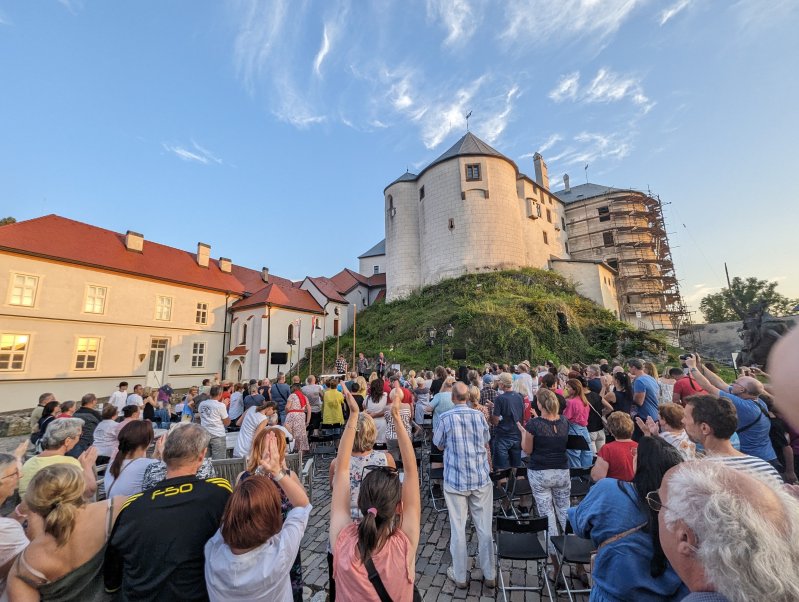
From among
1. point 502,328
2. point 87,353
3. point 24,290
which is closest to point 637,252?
point 502,328

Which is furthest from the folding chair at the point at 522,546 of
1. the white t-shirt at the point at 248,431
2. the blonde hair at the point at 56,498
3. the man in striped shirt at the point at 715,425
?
the white t-shirt at the point at 248,431

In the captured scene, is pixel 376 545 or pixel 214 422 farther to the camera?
pixel 214 422

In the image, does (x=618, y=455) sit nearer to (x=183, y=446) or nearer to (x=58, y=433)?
(x=183, y=446)

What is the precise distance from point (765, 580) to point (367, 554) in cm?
153

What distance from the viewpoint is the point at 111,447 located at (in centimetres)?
515

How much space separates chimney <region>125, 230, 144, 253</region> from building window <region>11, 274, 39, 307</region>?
628 cm

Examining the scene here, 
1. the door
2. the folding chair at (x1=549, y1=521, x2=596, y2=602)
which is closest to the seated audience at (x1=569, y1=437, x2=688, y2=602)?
the folding chair at (x1=549, y1=521, x2=596, y2=602)

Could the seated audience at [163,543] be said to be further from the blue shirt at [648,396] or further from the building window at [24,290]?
the building window at [24,290]

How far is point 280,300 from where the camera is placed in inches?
1133

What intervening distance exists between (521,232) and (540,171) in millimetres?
12411

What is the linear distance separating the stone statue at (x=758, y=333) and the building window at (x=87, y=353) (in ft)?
124

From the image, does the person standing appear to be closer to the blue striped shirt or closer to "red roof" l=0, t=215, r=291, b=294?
the blue striped shirt

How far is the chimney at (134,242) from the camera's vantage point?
80.5 feet

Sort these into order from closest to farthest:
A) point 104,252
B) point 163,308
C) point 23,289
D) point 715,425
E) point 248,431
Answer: point 715,425 → point 248,431 → point 23,289 → point 104,252 → point 163,308
